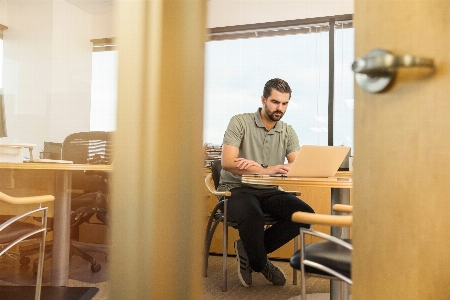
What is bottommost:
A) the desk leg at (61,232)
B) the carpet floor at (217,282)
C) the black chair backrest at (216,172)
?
the carpet floor at (217,282)

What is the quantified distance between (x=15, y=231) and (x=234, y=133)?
1.57 meters

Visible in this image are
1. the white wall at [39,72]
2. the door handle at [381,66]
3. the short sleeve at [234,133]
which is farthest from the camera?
the white wall at [39,72]

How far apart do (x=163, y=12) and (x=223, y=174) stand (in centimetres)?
285

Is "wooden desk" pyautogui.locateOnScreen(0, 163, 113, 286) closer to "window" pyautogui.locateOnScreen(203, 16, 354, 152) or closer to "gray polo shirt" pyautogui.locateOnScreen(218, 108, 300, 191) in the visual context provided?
"gray polo shirt" pyautogui.locateOnScreen(218, 108, 300, 191)

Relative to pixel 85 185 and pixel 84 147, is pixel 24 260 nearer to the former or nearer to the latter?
pixel 85 185

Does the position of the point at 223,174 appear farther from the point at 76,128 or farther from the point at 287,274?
the point at 76,128

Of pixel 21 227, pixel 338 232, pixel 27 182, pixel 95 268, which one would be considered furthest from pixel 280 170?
pixel 27 182

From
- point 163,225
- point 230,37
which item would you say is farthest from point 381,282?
point 230,37

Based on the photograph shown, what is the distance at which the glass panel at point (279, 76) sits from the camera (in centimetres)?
410

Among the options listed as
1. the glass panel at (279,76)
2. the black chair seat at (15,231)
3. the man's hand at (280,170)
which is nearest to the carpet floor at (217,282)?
the black chair seat at (15,231)

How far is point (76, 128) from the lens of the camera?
511cm

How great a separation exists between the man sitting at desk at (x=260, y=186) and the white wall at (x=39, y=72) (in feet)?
8.72

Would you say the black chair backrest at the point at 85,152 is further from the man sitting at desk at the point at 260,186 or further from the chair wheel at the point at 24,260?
the man sitting at desk at the point at 260,186

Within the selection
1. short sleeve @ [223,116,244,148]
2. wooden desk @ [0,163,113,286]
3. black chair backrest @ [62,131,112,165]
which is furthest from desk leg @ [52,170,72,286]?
short sleeve @ [223,116,244,148]
